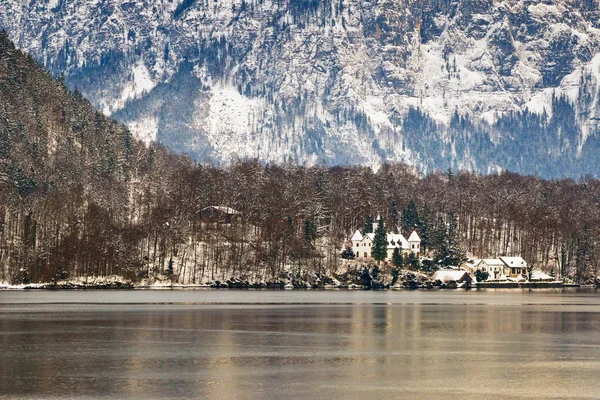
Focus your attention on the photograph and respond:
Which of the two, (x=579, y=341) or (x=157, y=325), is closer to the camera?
(x=579, y=341)

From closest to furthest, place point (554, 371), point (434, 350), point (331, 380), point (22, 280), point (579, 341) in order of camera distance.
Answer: point (331, 380) < point (554, 371) < point (434, 350) < point (579, 341) < point (22, 280)

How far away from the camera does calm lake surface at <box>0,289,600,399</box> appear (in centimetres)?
7069

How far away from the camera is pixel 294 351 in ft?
294

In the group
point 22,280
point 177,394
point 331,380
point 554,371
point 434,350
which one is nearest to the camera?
point 177,394

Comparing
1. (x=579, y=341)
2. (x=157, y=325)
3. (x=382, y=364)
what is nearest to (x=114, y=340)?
(x=157, y=325)

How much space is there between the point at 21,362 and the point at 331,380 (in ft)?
74.6

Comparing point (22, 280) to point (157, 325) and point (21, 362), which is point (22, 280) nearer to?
point (157, 325)

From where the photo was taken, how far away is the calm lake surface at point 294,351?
2783 inches

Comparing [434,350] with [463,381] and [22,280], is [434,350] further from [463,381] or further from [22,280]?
[22,280]

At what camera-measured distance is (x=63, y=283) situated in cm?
19400

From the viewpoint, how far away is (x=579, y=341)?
99.6m

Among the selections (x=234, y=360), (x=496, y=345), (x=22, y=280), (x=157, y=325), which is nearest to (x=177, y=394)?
(x=234, y=360)

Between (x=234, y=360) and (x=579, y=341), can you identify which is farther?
(x=579, y=341)

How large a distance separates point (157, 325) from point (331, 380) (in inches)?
1584
